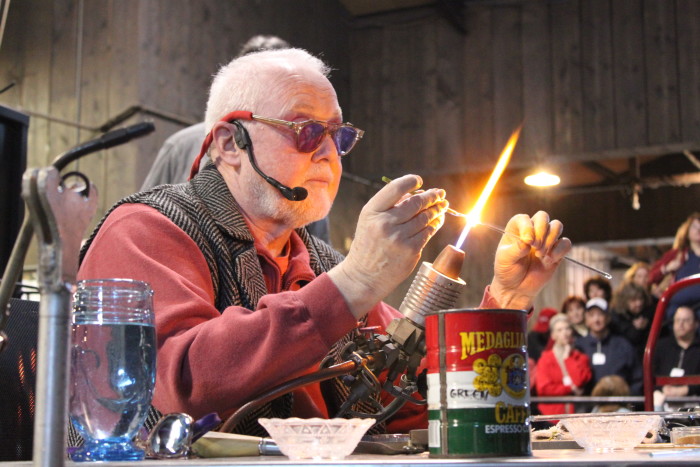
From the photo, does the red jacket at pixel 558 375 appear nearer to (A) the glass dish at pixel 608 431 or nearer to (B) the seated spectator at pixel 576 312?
(B) the seated spectator at pixel 576 312

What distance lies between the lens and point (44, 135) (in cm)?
711

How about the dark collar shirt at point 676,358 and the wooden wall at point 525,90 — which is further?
the wooden wall at point 525,90

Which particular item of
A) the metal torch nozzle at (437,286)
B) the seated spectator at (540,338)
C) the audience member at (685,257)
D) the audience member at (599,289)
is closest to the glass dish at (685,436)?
the metal torch nozzle at (437,286)

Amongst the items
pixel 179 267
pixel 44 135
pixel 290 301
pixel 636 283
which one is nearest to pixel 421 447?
pixel 290 301

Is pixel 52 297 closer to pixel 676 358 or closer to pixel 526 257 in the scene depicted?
pixel 526 257

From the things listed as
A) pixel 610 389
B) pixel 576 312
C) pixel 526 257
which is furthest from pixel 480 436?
pixel 576 312

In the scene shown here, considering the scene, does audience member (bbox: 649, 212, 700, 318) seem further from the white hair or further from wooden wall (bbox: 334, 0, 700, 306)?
the white hair

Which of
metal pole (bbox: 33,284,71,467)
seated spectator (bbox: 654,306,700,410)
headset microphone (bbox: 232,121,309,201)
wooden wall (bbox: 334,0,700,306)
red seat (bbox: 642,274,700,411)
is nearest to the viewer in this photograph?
metal pole (bbox: 33,284,71,467)

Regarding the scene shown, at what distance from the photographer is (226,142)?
5.83 feet

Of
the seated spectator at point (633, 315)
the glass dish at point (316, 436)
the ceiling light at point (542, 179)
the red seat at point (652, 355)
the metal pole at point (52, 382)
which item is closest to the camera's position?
the metal pole at point (52, 382)

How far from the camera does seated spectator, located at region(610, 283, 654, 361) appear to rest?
6.18 m

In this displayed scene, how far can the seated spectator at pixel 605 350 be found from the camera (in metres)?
6.04

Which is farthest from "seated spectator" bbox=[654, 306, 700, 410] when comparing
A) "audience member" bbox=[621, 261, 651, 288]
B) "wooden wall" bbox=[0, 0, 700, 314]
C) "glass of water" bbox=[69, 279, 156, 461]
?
"glass of water" bbox=[69, 279, 156, 461]

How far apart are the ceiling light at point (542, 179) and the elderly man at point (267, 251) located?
7.64m
